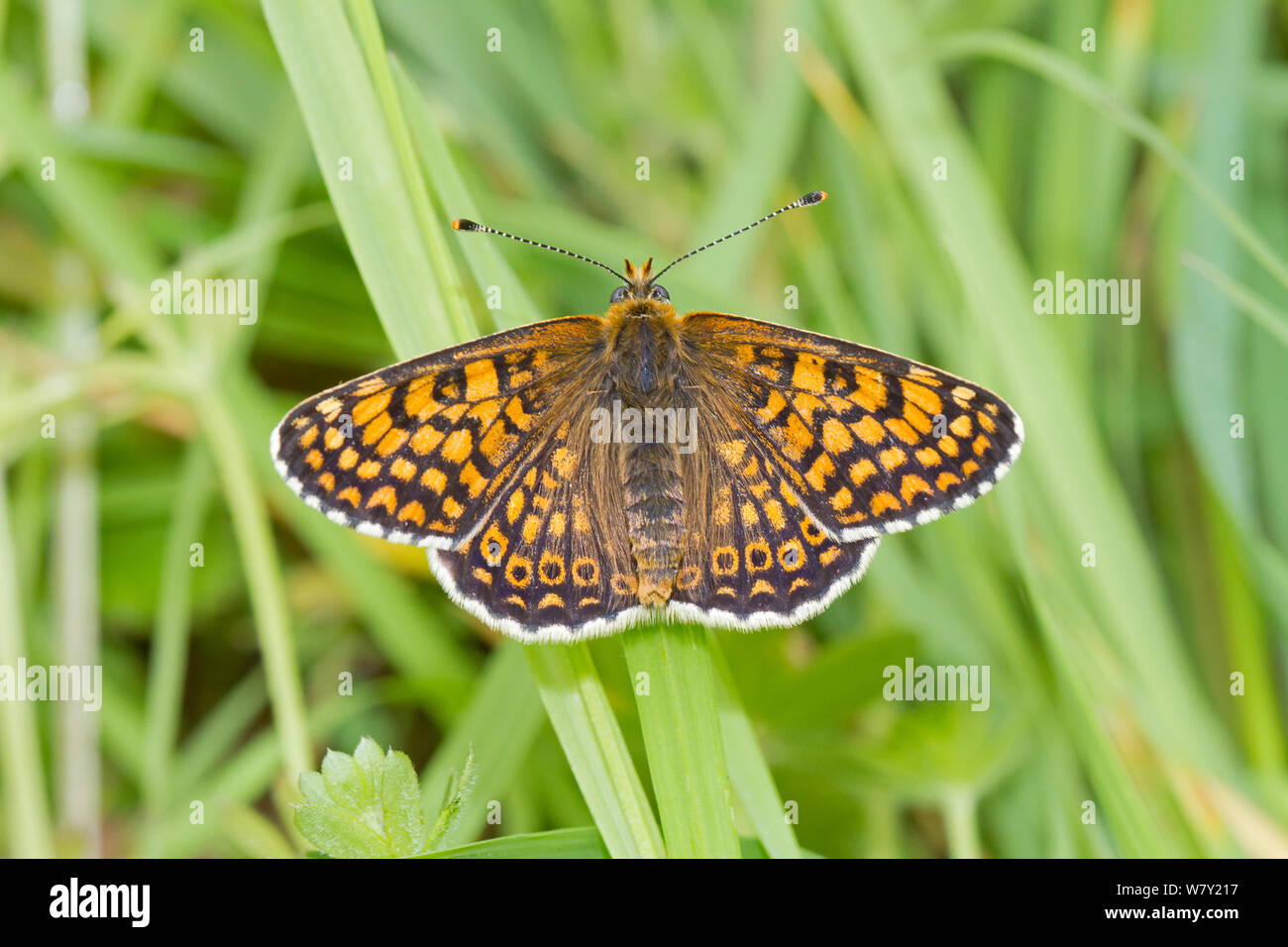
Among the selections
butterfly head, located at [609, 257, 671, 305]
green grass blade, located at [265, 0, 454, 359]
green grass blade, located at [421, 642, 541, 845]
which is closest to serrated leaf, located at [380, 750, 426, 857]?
green grass blade, located at [421, 642, 541, 845]

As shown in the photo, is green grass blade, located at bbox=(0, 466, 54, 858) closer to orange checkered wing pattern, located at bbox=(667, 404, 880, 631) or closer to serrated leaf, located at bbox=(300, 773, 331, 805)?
serrated leaf, located at bbox=(300, 773, 331, 805)

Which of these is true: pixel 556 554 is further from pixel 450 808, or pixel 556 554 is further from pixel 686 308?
pixel 686 308

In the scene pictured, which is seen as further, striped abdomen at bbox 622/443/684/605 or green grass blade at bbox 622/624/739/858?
striped abdomen at bbox 622/443/684/605

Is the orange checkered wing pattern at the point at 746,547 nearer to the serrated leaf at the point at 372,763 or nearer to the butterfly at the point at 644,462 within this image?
the butterfly at the point at 644,462

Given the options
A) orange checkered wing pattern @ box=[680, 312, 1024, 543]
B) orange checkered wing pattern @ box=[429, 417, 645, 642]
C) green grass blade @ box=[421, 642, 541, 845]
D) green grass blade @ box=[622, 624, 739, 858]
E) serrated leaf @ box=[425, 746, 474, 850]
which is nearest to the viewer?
serrated leaf @ box=[425, 746, 474, 850]

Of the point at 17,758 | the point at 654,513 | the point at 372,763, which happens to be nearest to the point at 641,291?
the point at 654,513

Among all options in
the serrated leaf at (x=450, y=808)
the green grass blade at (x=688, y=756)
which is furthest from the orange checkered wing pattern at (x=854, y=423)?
the serrated leaf at (x=450, y=808)

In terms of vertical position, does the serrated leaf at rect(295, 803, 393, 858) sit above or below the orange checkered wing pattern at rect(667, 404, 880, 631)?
below
